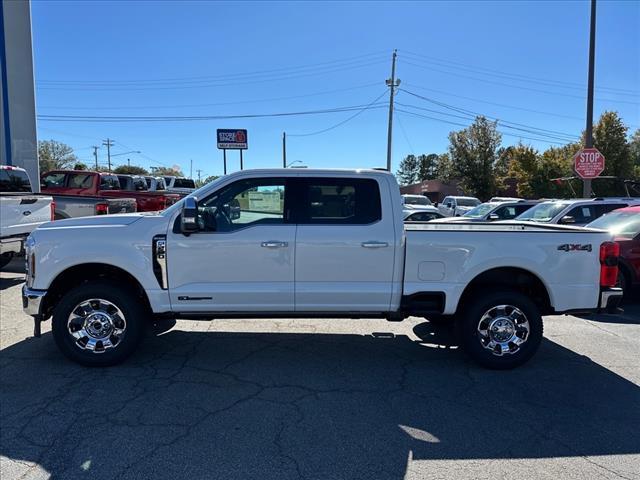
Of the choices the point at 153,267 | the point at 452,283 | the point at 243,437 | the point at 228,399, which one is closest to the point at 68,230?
the point at 153,267

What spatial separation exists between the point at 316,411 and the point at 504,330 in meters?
2.19

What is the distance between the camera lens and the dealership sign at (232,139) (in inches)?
1034

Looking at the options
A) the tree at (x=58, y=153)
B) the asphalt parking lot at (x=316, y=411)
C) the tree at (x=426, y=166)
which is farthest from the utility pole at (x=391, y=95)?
the tree at (x=426, y=166)

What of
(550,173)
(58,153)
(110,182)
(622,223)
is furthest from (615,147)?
(58,153)

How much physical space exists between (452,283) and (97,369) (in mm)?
3630

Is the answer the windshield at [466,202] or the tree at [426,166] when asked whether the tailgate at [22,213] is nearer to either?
the windshield at [466,202]

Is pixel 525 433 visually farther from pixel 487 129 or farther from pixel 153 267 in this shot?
pixel 487 129

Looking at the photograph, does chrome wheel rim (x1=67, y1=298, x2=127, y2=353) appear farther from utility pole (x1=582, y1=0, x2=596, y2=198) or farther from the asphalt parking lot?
utility pole (x1=582, y1=0, x2=596, y2=198)

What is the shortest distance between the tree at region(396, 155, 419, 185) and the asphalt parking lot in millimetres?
128138

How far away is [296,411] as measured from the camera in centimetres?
381

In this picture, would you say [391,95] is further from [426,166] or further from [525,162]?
[426,166]

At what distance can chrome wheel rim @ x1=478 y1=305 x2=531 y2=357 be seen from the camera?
4.75 meters

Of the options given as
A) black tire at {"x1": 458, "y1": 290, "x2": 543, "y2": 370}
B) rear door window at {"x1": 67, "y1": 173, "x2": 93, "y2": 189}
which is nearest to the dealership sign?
rear door window at {"x1": 67, "y1": 173, "x2": 93, "y2": 189}

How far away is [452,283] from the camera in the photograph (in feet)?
15.4
